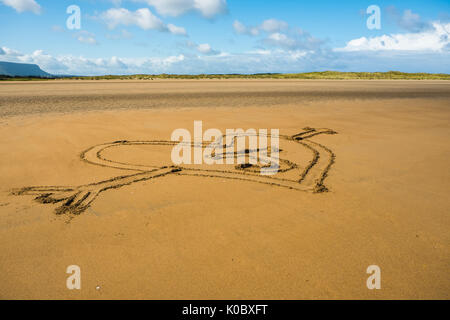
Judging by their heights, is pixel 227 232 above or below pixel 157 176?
below

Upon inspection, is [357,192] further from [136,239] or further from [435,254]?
[136,239]

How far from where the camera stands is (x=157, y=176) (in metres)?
4.39

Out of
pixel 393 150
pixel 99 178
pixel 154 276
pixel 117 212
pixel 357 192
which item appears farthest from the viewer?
pixel 393 150

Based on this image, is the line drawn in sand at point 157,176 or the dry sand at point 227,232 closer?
the dry sand at point 227,232

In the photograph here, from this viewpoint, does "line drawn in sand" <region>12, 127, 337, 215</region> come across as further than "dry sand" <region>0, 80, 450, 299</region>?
Yes

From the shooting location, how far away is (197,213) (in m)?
3.31

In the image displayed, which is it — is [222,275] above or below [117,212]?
below

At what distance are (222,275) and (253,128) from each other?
5.90 meters

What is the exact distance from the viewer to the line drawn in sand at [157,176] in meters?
3.62

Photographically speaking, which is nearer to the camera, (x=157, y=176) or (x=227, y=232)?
(x=227, y=232)

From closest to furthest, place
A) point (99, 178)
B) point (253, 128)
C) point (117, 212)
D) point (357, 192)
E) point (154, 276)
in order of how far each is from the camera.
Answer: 1. point (154, 276)
2. point (117, 212)
3. point (357, 192)
4. point (99, 178)
5. point (253, 128)

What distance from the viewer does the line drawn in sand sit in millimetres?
3621
